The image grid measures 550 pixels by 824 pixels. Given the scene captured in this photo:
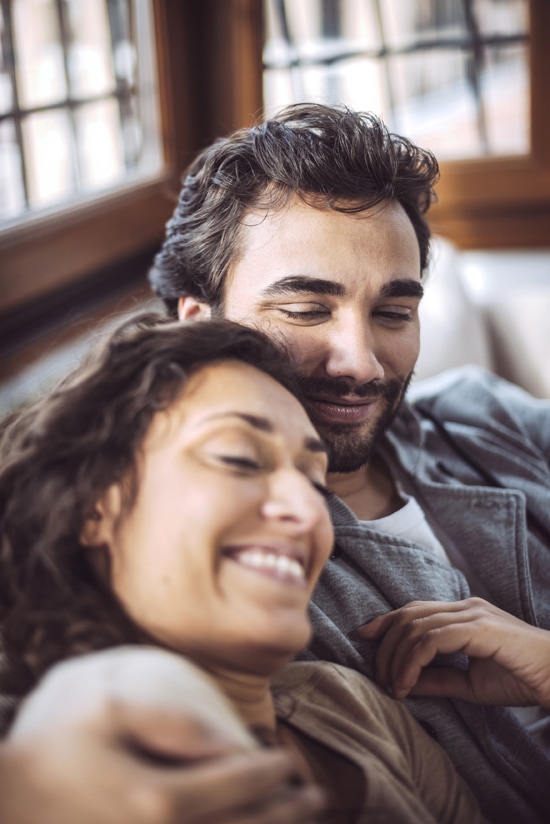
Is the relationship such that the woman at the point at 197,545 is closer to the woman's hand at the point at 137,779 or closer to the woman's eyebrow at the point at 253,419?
the woman's eyebrow at the point at 253,419

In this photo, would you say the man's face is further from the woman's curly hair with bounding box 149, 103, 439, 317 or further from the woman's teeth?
the woman's teeth

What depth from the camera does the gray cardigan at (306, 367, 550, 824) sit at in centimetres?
108

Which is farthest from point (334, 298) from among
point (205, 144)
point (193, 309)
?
point (205, 144)

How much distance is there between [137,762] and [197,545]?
248 millimetres

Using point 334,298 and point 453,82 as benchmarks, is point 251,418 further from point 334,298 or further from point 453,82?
point 453,82

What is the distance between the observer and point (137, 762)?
1.77 ft

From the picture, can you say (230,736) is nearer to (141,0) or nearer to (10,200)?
(10,200)

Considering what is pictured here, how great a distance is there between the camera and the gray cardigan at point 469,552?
108 cm

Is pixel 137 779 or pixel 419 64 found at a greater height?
pixel 419 64

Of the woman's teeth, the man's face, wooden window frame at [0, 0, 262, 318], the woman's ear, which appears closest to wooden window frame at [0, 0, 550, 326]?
wooden window frame at [0, 0, 262, 318]

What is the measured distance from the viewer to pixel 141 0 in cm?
231

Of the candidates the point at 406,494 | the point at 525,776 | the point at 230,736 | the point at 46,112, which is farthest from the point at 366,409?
the point at 46,112

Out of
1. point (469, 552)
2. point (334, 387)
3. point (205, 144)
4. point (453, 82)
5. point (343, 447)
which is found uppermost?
point (453, 82)

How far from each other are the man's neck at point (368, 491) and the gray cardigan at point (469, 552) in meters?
0.03
